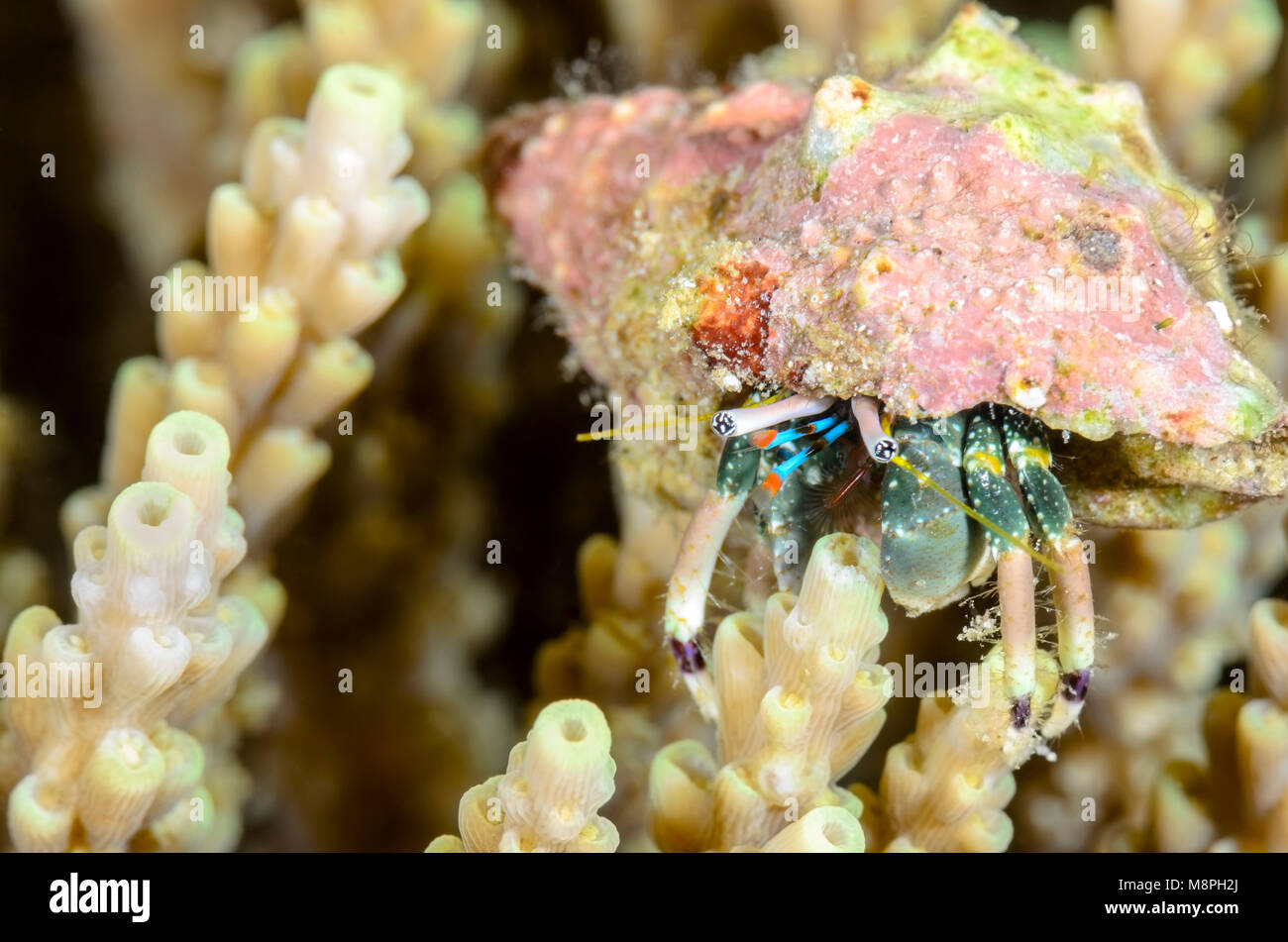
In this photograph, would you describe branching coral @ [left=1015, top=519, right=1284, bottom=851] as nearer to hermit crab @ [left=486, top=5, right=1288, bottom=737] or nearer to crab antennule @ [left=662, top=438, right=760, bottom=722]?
hermit crab @ [left=486, top=5, right=1288, bottom=737]

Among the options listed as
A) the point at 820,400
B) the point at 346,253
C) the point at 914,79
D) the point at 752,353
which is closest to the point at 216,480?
the point at 346,253

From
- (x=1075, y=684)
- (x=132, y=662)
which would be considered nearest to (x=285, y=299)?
(x=132, y=662)

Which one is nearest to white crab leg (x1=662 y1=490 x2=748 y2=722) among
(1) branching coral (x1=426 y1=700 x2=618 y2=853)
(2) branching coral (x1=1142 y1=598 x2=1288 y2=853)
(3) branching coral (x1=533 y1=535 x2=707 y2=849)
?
(3) branching coral (x1=533 y1=535 x2=707 y2=849)

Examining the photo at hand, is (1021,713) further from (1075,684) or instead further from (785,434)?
(785,434)

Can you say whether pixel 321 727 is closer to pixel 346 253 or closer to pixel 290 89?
pixel 346 253

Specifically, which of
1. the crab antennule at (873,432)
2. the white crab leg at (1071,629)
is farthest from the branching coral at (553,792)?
the white crab leg at (1071,629)

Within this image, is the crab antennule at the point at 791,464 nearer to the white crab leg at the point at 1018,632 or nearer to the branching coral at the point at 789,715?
the branching coral at the point at 789,715
